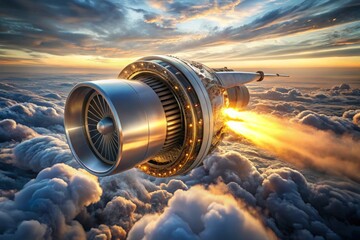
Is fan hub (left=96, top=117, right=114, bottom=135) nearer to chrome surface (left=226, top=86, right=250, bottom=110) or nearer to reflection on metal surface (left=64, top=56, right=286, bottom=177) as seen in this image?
reflection on metal surface (left=64, top=56, right=286, bottom=177)

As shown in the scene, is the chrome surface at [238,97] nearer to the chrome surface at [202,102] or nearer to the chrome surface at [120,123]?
the chrome surface at [202,102]

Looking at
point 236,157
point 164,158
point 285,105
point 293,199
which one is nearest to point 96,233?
Result: point 236,157

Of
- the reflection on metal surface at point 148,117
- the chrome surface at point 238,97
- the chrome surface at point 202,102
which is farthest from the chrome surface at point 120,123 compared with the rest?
the chrome surface at point 238,97

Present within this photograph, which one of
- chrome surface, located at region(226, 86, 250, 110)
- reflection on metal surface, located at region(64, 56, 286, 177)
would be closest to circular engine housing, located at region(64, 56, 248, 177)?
reflection on metal surface, located at region(64, 56, 286, 177)

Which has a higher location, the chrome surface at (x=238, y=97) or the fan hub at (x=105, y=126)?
the fan hub at (x=105, y=126)

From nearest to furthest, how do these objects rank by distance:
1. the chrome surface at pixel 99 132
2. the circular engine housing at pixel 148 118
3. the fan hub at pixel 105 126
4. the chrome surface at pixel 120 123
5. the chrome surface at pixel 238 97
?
the chrome surface at pixel 120 123
the circular engine housing at pixel 148 118
the fan hub at pixel 105 126
the chrome surface at pixel 99 132
the chrome surface at pixel 238 97

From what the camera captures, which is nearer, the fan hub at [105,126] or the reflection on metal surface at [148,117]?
the reflection on metal surface at [148,117]

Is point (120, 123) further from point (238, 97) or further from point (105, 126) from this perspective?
point (238, 97)

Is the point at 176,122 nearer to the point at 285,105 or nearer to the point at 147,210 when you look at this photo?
the point at 147,210
